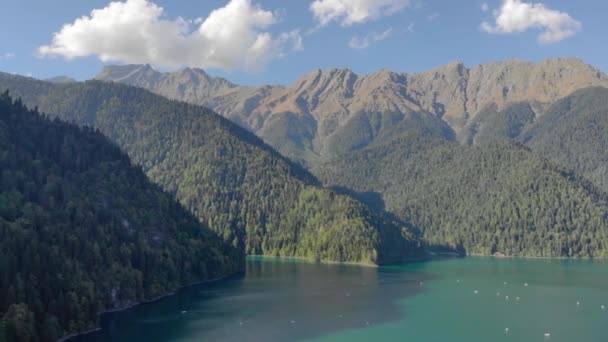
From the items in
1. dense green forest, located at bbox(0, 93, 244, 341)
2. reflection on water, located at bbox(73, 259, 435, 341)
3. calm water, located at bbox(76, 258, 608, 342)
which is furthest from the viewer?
calm water, located at bbox(76, 258, 608, 342)

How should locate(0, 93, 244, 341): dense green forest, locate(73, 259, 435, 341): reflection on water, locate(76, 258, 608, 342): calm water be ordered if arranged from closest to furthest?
locate(0, 93, 244, 341): dense green forest < locate(73, 259, 435, 341): reflection on water < locate(76, 258, 608, 342): calm water

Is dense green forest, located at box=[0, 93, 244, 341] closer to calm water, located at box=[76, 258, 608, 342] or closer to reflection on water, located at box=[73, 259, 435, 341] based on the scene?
reflection on water, located at box=[73, 259, 435, 341]

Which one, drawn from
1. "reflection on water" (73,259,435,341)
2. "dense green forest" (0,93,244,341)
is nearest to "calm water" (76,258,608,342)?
"reflection on water" (73,259,435,341)

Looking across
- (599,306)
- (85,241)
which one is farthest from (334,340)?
(599,306)

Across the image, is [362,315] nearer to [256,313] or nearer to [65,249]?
[256,313]

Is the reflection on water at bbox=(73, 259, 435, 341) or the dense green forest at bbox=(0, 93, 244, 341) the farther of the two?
the reflection on water at bbox=(73, 259, 435, 341)

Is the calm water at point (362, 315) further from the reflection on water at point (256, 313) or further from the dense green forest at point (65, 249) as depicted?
the dense green forest at point (65, 249)

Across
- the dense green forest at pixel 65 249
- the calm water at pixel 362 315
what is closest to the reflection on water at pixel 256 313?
the calm water at pixel 362 315

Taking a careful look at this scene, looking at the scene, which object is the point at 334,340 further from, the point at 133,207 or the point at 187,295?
the point at 133,207

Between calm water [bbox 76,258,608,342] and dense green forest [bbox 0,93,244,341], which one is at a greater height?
dense green forest [bbox 0,93,244,341]
